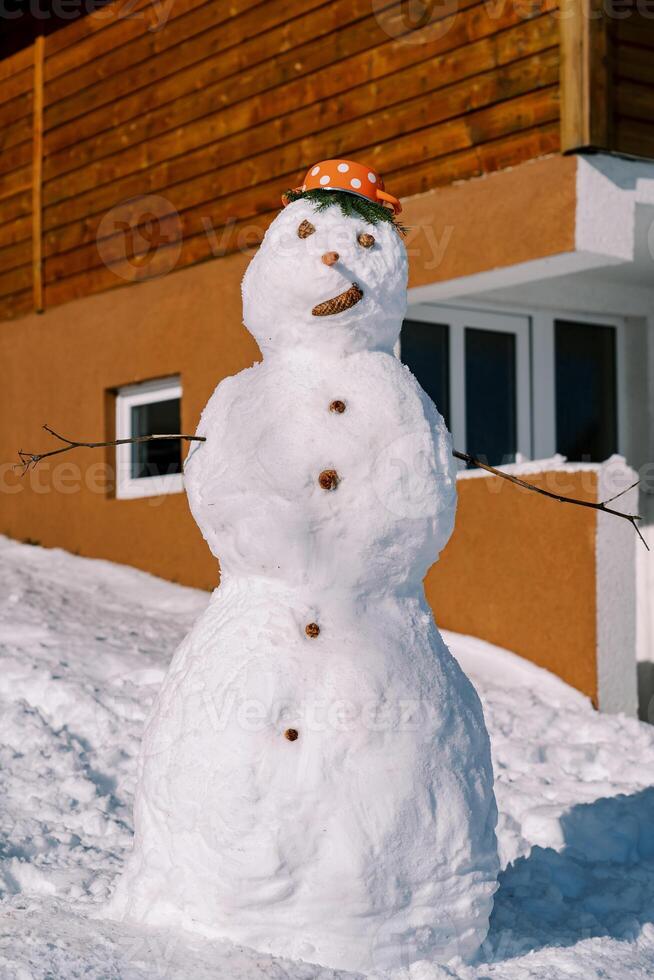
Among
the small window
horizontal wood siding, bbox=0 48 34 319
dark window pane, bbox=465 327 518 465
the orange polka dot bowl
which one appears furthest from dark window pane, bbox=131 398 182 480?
the orange polka dot bowl

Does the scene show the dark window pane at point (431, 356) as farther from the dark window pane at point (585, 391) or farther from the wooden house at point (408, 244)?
the dark window pane at point (585, 391)

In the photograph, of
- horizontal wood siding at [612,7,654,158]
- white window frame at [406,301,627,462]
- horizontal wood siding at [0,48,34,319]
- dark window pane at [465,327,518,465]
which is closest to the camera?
horizontal wood siding at [612,7,654,158]

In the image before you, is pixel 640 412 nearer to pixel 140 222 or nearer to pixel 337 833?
pixel 140 222

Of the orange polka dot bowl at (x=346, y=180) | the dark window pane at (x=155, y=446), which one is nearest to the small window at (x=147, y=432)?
the dark window pane at (x=155, y=446)

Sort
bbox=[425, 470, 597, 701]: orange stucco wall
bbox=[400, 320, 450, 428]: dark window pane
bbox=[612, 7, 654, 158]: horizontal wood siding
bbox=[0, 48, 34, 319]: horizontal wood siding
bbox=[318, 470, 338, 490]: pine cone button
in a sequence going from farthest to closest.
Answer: bbox=[0, 48, 34, 319]: horizontal wood siding, bbox=[400, 320, 450, 428]: dark window pane, bbox=[425, 470, 597, 701]: orange stucco wall, bbox=[612, 7, 654, 158]: horizontal wood siding, bbox=[318, 470, 338, 490]: pine cone button

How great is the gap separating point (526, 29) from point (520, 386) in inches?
87.9

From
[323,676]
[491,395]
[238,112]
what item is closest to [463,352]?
[491,395]

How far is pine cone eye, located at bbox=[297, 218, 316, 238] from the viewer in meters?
3.96

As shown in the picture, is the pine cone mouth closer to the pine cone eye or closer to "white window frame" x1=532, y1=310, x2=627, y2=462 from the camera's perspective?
the pine cone eye

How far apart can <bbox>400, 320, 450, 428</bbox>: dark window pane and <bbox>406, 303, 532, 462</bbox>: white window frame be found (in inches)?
1.3

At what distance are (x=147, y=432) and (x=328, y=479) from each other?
635 centimetres

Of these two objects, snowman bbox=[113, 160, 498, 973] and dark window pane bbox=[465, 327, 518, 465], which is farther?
dark window pane bbox=[465, 327, 518, 465]
